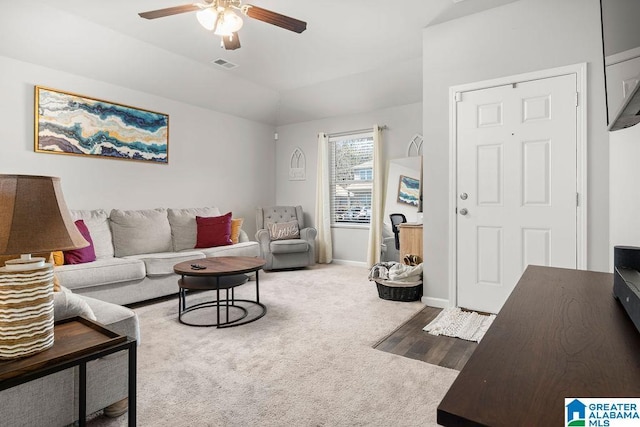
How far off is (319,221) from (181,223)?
230cm

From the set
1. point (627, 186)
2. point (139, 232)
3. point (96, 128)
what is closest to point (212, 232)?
point (139, 232)

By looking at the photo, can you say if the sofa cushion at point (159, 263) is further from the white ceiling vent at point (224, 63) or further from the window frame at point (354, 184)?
the window frame at point (354, 184)

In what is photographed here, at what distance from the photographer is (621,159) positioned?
1.73m

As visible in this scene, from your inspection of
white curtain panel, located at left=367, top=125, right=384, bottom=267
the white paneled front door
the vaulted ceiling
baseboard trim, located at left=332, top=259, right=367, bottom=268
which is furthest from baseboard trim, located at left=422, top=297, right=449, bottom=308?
the vaulted ceiling

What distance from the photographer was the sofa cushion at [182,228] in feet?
14.5

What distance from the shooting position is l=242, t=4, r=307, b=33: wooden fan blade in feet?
8.02

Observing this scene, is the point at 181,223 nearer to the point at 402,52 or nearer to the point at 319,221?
the point at 319,221

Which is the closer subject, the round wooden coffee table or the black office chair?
the round wooden coffee table

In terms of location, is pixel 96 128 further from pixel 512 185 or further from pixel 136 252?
pixel 512 185

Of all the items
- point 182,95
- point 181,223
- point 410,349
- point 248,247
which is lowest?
point 410,349

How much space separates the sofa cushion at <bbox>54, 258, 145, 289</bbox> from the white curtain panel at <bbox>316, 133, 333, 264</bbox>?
3043mm

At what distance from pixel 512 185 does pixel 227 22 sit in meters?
2.62

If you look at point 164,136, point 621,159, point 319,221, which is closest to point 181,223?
→ point 164,136

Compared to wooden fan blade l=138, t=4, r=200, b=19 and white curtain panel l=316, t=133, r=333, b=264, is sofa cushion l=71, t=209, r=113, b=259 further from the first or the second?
white curtain panel l=316, t=133, r=333, b=264
